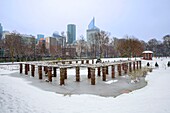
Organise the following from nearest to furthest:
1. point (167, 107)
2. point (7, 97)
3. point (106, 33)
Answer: point (167, 107) → point (7, 97) → point (106, 33)

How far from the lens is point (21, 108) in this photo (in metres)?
7.51

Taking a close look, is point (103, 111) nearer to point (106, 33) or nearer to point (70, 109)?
point (70, 109)

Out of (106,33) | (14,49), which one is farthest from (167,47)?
(14,49)

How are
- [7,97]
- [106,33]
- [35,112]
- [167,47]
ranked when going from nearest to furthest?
[35,112]
[7,97]
[106,33]
[167,47]

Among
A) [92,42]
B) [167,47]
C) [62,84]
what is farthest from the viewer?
[167,47]

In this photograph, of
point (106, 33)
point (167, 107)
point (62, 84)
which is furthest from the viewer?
point (106, 33)

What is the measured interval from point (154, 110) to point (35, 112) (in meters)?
5.55

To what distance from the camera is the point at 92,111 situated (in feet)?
26.2

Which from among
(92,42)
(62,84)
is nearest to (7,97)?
(62,84)

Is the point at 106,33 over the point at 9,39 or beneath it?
over

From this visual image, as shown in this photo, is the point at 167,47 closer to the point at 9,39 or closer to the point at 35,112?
the point at 9,39

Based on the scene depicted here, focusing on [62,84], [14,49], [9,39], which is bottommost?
[62,84]

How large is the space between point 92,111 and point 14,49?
44.9 metres

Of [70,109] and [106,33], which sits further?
[106,33]
